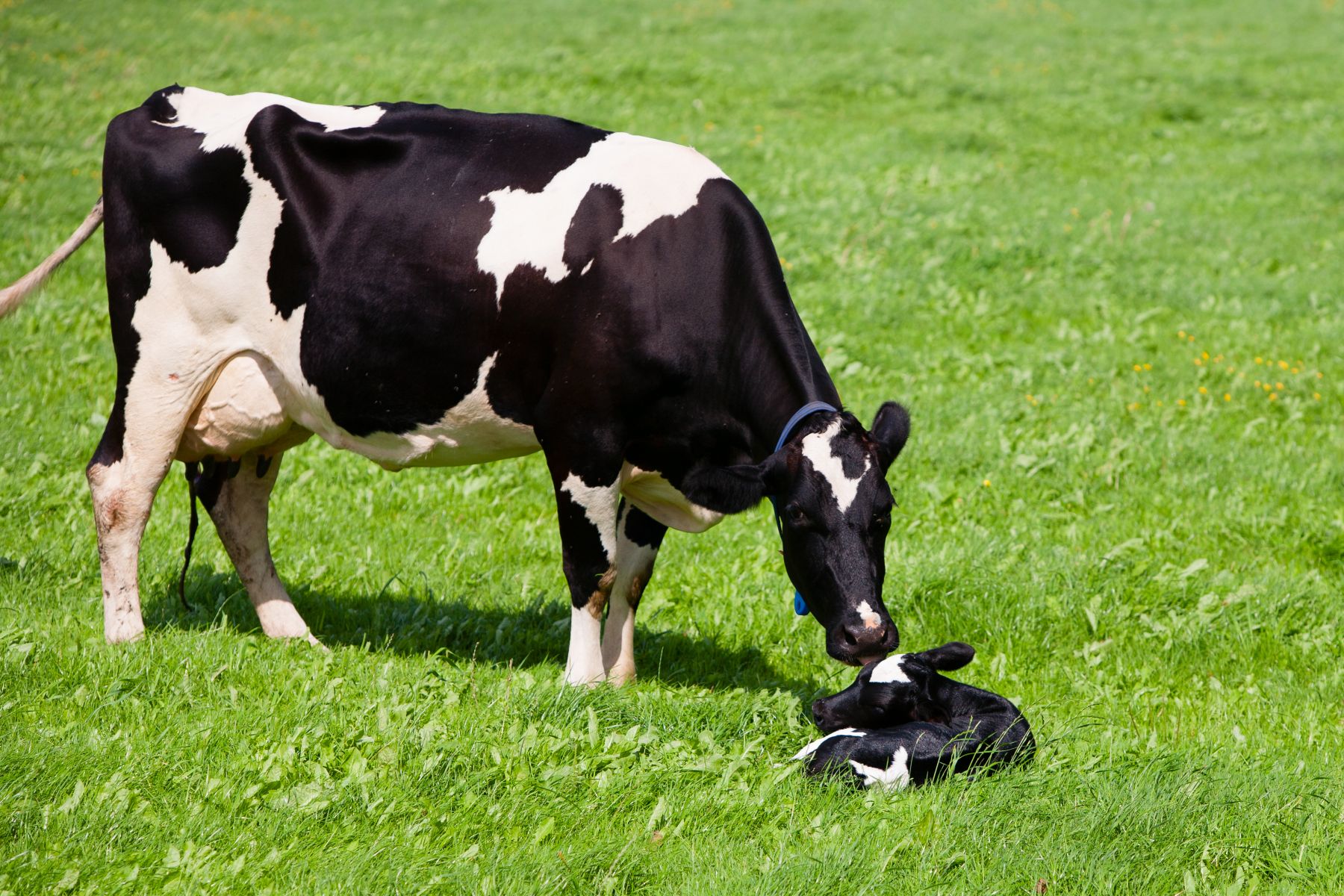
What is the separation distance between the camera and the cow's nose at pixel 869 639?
508 centimetres

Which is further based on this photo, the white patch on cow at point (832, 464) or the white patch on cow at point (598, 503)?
the white patch on cow at point (598, 503)

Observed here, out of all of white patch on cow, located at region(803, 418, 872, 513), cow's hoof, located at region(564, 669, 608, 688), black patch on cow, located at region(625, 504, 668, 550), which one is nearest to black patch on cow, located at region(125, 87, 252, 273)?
black patch on cow, located at region(625, 504, 668, 550)

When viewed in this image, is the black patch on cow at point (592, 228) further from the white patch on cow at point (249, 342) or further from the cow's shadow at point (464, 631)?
the cow's shadow at point (464, 631)

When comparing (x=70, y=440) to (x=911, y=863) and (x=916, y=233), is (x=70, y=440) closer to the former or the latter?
(x=911, y=863)

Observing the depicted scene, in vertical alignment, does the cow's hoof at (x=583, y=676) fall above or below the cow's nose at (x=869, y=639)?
below

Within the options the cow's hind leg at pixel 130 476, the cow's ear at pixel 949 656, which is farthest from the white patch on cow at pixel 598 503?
the cow's hind leg at pixel 130 476

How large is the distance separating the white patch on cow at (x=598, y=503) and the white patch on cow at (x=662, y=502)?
16cm

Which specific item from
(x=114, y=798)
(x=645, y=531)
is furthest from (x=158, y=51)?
(x=114, y=798)

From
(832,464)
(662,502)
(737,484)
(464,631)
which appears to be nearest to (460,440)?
(662,502)

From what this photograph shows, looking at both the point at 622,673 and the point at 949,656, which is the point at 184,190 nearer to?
the point at 622,673

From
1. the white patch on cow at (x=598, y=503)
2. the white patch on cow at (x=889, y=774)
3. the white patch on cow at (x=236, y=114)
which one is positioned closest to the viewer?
the white patch on cow at (x=889, y=774)

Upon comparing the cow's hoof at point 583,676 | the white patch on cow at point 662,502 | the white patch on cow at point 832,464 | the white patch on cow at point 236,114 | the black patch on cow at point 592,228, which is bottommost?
the cow's hoof at point 583,676

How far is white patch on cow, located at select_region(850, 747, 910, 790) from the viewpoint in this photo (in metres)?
5.05

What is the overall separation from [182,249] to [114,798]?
2.83 m
